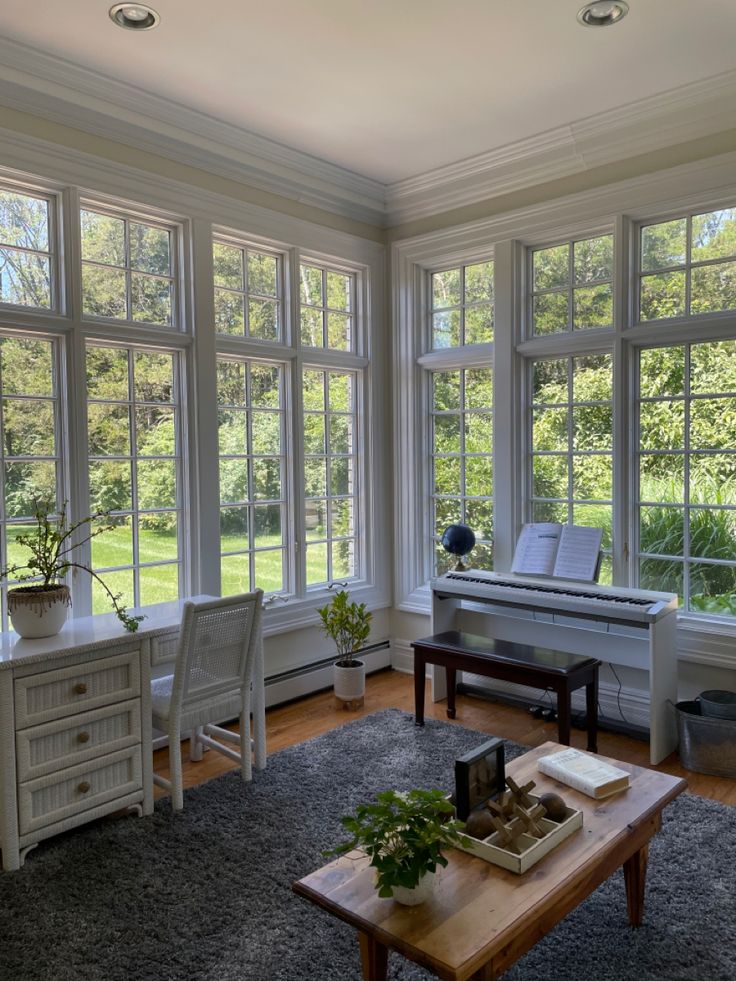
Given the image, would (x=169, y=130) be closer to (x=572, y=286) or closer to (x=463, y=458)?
(x=572, y=286)

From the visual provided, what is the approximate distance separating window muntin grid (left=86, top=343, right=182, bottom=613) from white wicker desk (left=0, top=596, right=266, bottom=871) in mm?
572

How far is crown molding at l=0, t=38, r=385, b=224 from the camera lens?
3.28m

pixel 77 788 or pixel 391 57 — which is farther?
pixel 391 57

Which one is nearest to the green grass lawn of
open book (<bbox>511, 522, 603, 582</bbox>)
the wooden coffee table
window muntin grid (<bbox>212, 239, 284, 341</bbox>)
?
window muntin grid (<bbox>212, 239, 284, 341</bbox>)

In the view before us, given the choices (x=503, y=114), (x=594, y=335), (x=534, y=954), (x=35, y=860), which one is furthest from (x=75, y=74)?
(x=534, y=954)

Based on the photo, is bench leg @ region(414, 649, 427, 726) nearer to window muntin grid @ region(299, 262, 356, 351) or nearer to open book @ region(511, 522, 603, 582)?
open book @ region(511, 522, 603, 582)

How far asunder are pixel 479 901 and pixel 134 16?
3.41 meters

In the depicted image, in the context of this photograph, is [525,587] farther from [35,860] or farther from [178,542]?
[35,860]

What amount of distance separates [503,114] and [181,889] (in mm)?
3977

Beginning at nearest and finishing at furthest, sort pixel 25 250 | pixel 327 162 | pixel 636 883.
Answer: pixel 636 883 < pixel 25 250 < pixel 327 162

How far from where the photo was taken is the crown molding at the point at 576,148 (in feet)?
12.0

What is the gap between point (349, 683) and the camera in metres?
4.40

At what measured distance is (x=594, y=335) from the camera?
4172mm

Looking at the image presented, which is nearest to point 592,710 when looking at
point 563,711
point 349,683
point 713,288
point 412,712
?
point 563,711
